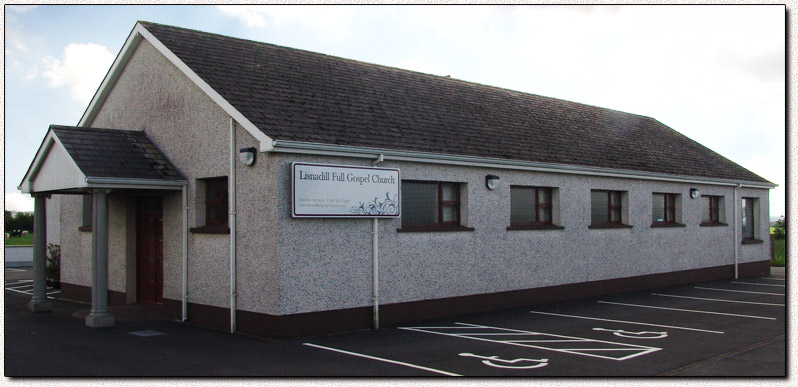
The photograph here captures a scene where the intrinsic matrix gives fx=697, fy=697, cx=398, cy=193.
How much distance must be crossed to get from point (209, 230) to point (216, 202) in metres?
0.66

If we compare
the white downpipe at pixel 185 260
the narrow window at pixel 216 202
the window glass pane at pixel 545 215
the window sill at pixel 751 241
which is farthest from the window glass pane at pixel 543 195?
the window sill at pixel 751 241

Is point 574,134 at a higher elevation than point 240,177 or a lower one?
higher

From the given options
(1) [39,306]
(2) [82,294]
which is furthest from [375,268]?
(2) [82,294]

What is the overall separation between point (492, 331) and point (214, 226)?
17.4 ft

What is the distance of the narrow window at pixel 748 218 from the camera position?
23.3 metres

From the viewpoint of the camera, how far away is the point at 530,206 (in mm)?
15664

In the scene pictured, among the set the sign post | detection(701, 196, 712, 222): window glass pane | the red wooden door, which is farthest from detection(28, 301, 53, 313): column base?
detection(701, 196, 712, 222): window glass pane

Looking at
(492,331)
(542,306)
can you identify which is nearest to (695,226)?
(542,306)

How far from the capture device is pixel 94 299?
1213 cm

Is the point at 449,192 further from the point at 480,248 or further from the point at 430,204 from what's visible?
the point at 480,248

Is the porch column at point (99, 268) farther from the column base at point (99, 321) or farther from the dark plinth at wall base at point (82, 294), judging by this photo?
the dark plinth at wall base at point (82, 294)

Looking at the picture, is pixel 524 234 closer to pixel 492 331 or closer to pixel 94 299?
pixel 492 331

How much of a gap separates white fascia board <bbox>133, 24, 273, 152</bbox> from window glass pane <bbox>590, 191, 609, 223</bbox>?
9.18m

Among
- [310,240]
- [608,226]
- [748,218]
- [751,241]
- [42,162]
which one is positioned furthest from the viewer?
[748,218]
